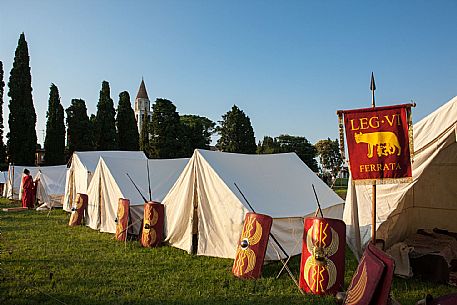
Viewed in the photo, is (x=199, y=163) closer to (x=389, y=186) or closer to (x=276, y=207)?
(x=276, y=207)

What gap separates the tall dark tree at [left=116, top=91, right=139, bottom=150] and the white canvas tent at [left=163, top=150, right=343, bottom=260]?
94.4 ft

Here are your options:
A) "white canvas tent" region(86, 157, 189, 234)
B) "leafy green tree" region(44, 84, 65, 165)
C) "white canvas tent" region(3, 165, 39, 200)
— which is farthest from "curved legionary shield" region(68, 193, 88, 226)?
"leafy green tree" region(44, 84, 65, 165)

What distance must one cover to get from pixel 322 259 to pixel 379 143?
1477 mm

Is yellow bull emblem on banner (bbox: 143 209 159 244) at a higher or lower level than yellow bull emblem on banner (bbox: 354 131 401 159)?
lower

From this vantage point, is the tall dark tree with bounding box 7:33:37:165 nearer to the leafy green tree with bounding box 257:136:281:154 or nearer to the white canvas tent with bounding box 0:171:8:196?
the white canvas tent with bounding box 0:171:8:196

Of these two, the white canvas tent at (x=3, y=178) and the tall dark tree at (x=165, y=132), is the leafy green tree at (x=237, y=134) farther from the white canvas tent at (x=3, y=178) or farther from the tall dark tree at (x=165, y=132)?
the white canvas tent at (x=3, y=178)

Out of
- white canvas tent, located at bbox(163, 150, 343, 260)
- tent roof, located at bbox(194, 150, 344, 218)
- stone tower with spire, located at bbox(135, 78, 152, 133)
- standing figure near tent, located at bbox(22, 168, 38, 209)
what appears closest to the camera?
white canvas tent, located at bbox(163, 150, 343, 260)

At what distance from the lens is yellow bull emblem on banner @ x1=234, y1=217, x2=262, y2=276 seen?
16.3 feet

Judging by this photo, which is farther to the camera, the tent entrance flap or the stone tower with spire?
the stone tower with spire

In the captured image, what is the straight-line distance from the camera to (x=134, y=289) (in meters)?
4.62

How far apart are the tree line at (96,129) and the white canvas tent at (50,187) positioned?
13.6 meters

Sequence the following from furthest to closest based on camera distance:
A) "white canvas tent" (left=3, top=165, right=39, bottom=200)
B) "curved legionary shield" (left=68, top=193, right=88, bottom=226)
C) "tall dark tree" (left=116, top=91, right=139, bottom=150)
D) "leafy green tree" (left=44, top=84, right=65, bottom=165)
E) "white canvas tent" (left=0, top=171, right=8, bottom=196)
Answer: "tall dark tree" (left=116, top=91, right=139, bottom=150) < "leafy green tree" (left=44, top=84, right=65, bottom=165) < "white canvas tent" (left=0, top=171, right=8, bottom=196) < "white canvas tent" (left=3, top=165, right=39, bottom=200) < "curved legionary shield" (left=68, top=193, right=88, bottom=226)

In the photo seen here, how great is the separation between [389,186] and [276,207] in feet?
6.04

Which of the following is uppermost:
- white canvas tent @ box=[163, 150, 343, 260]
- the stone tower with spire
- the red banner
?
the stone tower with spire
